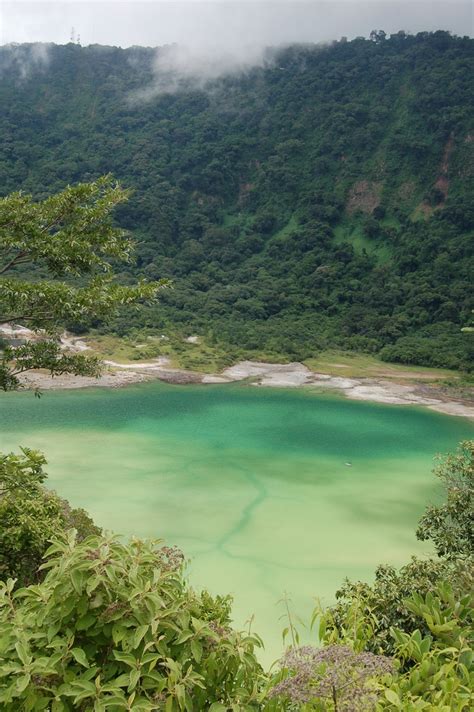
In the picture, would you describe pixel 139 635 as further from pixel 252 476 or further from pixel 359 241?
pixel 359 241

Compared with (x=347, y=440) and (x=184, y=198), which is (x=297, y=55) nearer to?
(x=184, y=198)

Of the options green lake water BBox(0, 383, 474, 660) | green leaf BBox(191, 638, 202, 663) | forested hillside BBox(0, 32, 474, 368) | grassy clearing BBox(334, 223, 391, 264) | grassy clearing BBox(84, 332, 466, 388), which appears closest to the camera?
green leaf BBox(191, 638, 202, 663)

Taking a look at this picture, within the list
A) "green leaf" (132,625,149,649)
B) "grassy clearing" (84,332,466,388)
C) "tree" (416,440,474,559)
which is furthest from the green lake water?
"green leaf" (132,625,149,649)

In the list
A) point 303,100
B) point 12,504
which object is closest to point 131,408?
point 12,504

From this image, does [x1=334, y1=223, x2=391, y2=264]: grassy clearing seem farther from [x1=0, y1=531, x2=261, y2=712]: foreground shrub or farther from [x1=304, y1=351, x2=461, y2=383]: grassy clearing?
[x1=0, y1=531, x2=261, y2=712]: foreground shrub

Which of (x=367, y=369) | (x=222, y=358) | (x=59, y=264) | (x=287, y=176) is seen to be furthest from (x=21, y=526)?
(x=287, y=176)

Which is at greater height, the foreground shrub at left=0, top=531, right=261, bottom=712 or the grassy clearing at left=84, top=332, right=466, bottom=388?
the foreground shrub at left=0, top=531, right=261, bottom=712
